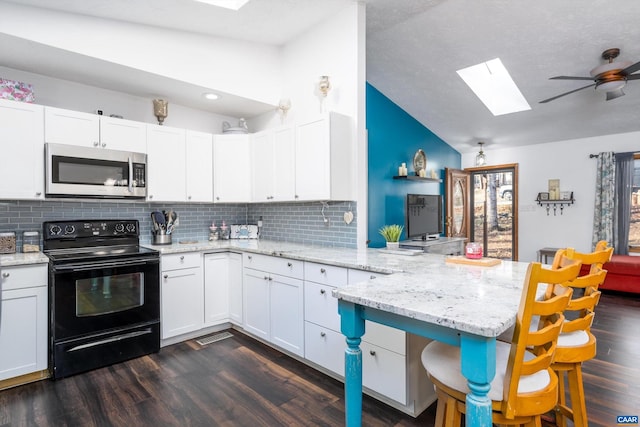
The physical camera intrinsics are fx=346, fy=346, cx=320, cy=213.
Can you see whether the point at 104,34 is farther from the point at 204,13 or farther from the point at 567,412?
the point at 567,412

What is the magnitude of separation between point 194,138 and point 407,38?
2.45 meters

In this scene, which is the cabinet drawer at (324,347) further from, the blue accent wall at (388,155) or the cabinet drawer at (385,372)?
the blue accent wall at (388,155)

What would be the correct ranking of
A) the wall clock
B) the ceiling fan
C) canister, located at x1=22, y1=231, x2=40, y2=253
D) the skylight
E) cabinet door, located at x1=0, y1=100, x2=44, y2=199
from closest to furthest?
cabinet door, located at x1=0, y1=100, x2=44, y2=199
canister, located at x1=22, y1=231, x2=40, y2=253
the ceiling fan
the skylight
the wall clock

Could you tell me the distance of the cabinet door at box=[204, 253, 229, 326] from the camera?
330cm

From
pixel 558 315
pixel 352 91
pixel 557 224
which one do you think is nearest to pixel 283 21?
pixel 352 91

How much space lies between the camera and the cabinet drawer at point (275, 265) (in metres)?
2.70

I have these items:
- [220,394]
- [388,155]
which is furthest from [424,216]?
[220,394]

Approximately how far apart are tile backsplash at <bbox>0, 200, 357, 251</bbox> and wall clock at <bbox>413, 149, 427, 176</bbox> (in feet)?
8.07

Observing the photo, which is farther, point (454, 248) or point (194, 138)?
point (454, 248)

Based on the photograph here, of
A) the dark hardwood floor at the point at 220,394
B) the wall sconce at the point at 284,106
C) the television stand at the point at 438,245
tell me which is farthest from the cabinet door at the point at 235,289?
the television stand at the point at 438,245

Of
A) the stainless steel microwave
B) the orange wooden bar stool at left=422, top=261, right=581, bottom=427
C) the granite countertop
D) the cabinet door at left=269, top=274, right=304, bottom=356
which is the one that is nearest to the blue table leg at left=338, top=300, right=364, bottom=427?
the orange wooden bar stool at left=422, top=261, right=581, bottom=427

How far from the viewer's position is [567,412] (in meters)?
1.77

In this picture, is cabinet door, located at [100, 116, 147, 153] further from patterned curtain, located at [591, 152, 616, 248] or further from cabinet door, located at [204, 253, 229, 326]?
patterned curtain, located at [591, 152, 616, 248]

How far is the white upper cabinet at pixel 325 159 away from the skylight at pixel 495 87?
207 centimetres
